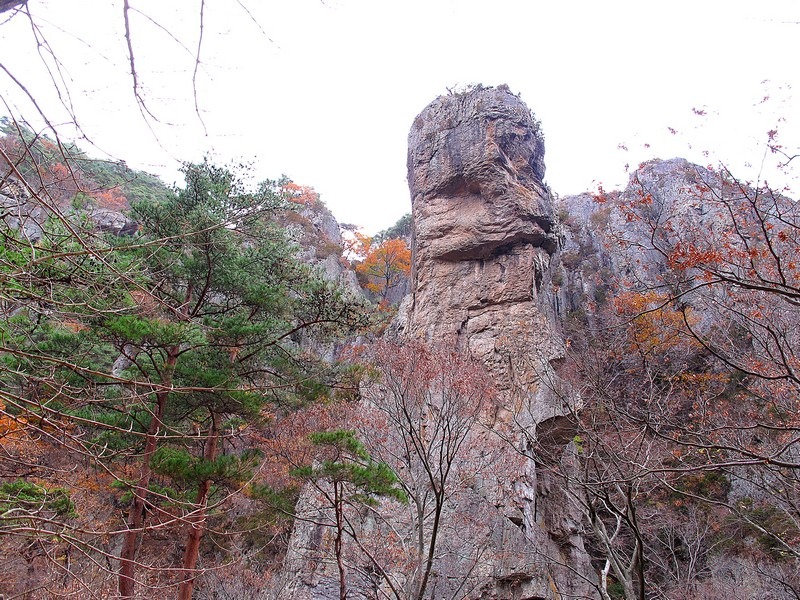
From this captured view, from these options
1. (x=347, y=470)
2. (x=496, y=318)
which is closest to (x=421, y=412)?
(x=347, y=470)

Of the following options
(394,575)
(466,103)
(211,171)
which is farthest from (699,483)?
(211,171)

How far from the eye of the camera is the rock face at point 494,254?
12.6 m

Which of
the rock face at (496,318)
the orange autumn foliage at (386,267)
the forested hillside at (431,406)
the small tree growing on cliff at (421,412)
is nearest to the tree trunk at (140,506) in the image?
the forested hillside at (431,406)

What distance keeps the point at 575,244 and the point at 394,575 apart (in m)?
20.0

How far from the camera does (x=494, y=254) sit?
610 inches

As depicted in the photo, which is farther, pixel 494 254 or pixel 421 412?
pixel 494 254

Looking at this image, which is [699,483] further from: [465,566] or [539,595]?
[465,566]

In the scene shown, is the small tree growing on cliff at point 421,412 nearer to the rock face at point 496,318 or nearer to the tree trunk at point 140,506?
the rock face at point 496,318

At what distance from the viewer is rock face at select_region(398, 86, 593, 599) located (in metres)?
12.6

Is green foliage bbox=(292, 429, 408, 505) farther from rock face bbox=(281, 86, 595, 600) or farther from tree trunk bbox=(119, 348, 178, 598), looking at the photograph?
rock face bbox=(281, 86, 595, 600)

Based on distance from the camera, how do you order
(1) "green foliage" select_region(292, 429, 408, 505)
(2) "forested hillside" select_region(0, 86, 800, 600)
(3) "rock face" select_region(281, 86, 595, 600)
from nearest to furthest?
(2) "forested hillside" select_region(0, 86, 800, 600)
(1) "green foliage" select_region(292, 429, 408, 505)
(3) "rock face" select_region(281, 86, 595, 600)

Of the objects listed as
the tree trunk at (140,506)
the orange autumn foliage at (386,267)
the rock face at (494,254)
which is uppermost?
the orange autumn foliage at (386,267)

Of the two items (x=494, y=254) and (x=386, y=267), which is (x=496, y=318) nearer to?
(x=494, y=254)

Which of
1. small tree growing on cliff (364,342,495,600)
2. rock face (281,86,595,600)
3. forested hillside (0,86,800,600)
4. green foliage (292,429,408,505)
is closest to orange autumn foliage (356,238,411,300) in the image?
rock face (281,86,595,600)
